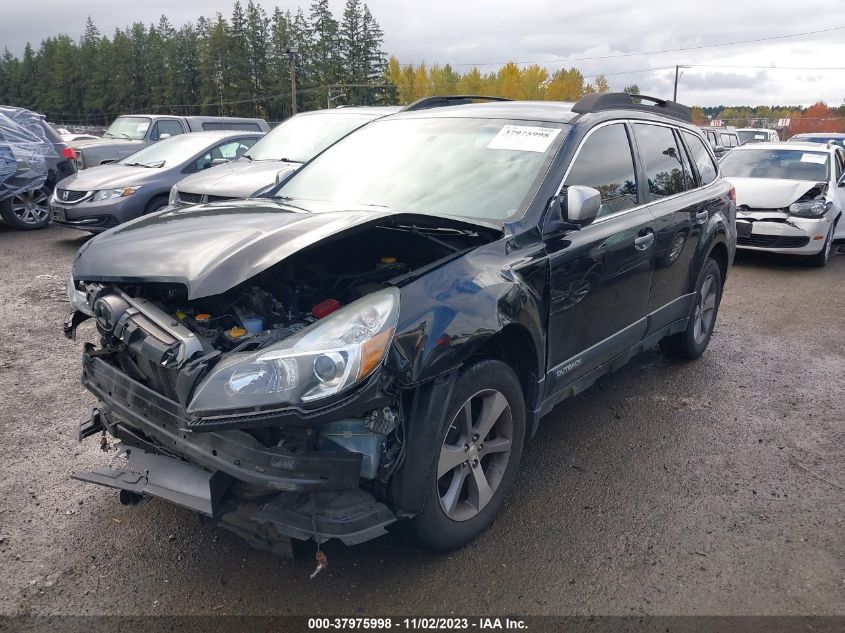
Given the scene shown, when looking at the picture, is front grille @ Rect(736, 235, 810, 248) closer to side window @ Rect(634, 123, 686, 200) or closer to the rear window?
side window @ Rect(634, 123, 686, 200)

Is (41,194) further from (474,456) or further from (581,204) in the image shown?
(474,456)

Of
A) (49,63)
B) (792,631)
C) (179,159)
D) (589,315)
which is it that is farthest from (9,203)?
(49,63)

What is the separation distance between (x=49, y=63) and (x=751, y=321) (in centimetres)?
12318

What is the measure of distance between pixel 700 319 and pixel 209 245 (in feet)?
13.3

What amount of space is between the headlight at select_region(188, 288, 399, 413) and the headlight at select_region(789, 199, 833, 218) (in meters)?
8.71

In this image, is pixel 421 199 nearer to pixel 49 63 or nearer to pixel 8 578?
pixel 8 578

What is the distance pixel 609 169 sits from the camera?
3873 millimetres

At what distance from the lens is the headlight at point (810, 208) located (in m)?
9.12

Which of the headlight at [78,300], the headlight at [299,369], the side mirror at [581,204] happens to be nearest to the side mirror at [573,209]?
the side mirror at [581,204]

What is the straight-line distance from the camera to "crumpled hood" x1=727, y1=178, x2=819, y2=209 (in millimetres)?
9367

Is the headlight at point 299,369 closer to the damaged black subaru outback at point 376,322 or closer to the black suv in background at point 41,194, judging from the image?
the damaged black subaru outback at point 376,322

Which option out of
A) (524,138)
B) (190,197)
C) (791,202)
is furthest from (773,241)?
(190,197)

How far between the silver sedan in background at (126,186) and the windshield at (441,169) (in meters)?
5.72

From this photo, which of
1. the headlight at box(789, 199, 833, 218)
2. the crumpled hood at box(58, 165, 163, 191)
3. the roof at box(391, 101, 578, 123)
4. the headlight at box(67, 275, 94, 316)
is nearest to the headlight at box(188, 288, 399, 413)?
the headlight at box(67, 275, 94, 316)
